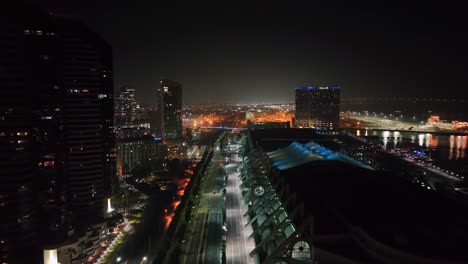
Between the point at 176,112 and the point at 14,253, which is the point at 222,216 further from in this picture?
the point at 176,112

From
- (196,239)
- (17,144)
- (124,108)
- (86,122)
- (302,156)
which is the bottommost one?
(196,239)

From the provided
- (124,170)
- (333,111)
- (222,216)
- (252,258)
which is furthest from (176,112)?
(252,258)

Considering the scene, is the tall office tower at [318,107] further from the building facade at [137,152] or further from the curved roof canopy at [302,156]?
the curved roof canopy at [302,156]

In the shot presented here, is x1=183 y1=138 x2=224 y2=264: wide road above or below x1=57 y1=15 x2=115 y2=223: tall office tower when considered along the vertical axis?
below

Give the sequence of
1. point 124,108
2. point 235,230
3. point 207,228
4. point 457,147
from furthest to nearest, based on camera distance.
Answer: point 124,108 → point 457,147 → point 207,228 → point 235,230

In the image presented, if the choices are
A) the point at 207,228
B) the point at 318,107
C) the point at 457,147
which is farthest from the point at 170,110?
the point at 457,147

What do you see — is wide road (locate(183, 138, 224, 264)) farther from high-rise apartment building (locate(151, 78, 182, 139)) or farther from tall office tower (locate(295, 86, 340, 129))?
tall office tower (locate(295, 86, 340, 129))

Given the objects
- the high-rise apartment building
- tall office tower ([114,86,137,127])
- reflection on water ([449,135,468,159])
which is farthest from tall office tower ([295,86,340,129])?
tall office tower ([114,86,137,127])

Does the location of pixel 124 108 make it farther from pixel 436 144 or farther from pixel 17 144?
pixel 436 144
